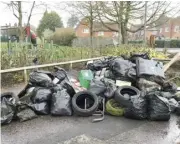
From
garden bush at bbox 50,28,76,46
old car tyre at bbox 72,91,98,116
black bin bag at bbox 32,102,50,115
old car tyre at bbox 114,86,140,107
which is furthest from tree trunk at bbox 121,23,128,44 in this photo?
black bin bag at bbox 32,102,50,115

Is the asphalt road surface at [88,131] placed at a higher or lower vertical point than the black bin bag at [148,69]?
lower

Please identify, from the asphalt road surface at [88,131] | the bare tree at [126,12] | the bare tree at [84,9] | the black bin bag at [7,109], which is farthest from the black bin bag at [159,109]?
the bare tree at [126,12]

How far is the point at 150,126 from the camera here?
4.45 m

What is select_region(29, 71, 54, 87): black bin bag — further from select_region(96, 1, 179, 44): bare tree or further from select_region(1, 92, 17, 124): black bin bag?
select_region(96, 1, 179, 44): bare tree

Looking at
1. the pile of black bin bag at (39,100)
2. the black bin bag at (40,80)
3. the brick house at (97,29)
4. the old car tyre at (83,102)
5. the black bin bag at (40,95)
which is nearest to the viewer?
the pile of black bin bag at (39,100)

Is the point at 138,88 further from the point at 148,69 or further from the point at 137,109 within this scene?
the point at 137,109

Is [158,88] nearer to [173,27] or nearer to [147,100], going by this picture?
[147,100]

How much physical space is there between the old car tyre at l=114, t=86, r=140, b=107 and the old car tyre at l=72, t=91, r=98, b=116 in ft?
1.51

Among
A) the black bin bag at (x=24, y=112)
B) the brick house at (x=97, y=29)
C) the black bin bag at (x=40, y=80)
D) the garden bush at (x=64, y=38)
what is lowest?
the black bin bag at (x=24, y=112)

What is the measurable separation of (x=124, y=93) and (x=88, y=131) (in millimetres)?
1619

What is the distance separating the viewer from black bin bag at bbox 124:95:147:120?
4.68m

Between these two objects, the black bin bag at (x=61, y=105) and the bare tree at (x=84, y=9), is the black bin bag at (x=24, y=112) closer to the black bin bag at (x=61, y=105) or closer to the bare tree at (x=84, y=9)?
the black bin bag at (x=61, y=105)

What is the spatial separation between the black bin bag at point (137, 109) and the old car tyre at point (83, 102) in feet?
2.19

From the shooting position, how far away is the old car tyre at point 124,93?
482cm
